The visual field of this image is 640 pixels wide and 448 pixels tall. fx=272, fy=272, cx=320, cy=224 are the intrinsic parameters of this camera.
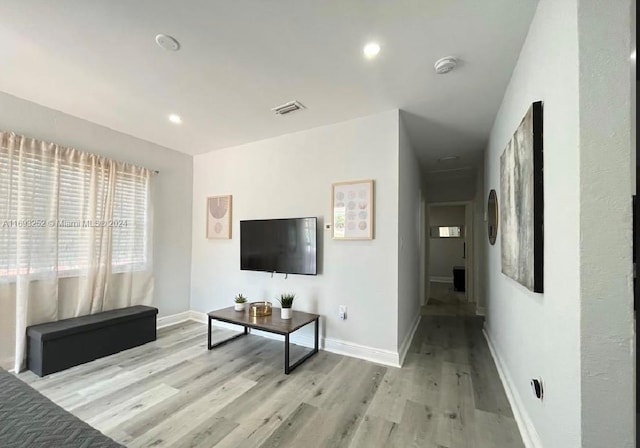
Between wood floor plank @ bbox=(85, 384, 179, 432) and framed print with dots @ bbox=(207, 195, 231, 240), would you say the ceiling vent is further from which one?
wood floor plank @ bbox=(85, 384, 179, 432)

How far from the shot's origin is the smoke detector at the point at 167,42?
1.80m

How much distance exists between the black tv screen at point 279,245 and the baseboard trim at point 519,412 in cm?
198

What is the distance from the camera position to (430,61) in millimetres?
2020

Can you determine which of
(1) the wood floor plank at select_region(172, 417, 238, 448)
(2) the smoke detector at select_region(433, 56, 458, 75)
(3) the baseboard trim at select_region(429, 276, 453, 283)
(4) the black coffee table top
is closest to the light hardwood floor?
(1) the wood floor plank at select_region(172, 417, 238, 448)

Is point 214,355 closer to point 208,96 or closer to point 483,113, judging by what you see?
Result: point 208,96

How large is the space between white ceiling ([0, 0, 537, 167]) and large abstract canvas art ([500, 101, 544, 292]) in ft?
2.21

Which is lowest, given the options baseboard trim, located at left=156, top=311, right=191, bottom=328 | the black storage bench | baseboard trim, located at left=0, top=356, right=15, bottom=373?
baseboard trim, located at left=156, top=311, right=191, bottom=328

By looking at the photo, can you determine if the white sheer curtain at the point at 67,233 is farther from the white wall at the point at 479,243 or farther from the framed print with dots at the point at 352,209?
the white wall at the point at 479,243

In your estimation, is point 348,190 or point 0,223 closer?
point 0,223

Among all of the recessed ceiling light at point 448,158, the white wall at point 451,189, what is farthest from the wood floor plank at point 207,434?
the white wall at point 451,189

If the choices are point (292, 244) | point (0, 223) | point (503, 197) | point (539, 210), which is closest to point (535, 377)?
point (539, 210)

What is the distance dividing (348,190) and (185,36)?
1927 millimetres

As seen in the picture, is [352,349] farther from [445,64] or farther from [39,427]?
[445,64]

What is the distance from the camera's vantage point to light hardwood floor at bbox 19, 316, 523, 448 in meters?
1.74
